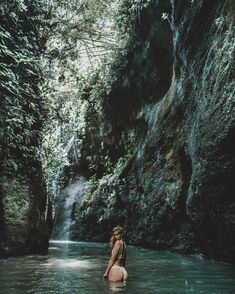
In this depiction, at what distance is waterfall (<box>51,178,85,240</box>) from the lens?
2406 cm

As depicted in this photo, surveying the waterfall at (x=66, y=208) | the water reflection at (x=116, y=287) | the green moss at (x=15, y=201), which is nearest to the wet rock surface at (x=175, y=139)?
the waterfall at (x=66, y=208)

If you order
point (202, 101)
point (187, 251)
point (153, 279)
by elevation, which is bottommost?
point (153, 279)

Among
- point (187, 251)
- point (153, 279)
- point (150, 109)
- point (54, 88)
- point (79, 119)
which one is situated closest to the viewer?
point (153, 279)

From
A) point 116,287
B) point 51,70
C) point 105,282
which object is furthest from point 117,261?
point 51,70

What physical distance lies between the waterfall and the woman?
1567 cm

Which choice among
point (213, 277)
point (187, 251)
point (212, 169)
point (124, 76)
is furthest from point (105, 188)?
point (213, 277)

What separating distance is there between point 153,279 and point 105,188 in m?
13.4

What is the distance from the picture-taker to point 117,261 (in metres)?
8.02

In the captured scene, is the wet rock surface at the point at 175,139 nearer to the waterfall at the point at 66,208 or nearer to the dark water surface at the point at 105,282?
the waterfall at the point at 66,208

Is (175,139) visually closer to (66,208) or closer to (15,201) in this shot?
(15,201)

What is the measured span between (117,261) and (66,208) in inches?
700

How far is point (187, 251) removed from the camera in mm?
13828

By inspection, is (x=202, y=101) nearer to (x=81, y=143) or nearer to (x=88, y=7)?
(x=88, y=7)

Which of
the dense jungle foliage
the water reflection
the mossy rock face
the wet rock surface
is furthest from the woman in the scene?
the dense jungle foliage
